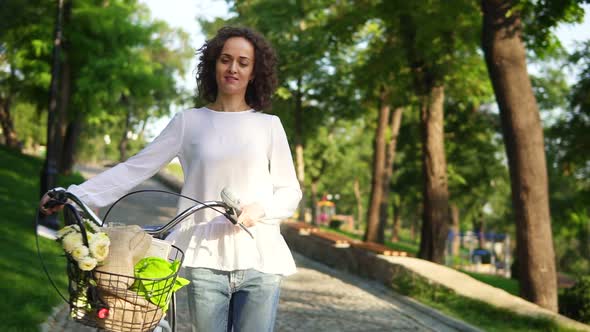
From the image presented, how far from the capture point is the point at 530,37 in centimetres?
1453

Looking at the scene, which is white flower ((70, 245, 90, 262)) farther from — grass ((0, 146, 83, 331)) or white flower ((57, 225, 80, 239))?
grass ((0, 146, 83, 331))

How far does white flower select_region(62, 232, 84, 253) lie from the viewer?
9.08 feet

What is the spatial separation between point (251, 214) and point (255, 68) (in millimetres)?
731

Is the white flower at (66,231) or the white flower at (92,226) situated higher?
the white flower at (92,226)

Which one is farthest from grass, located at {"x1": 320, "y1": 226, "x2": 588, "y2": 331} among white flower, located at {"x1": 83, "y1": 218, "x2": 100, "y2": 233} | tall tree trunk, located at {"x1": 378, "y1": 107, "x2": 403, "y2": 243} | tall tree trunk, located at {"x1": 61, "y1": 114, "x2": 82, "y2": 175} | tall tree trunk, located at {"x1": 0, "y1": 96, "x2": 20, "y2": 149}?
tall tree trunk, located at {"x1": 0, "y1": 96, "x2": 20, "y2": 149}

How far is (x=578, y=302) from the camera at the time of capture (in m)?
12.0

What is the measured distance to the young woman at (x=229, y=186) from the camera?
11.1ft

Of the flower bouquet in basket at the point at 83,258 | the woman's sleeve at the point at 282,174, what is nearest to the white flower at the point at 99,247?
the flower bouquet in basket at the point at 83,258

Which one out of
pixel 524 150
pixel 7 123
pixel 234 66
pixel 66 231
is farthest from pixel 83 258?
pixel 7 123

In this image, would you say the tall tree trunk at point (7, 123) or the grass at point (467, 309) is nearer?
the grass at point (467, 309)

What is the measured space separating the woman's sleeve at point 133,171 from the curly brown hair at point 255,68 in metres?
0.28

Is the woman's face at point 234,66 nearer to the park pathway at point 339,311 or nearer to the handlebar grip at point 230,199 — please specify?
the handlebar grip at point 230,199

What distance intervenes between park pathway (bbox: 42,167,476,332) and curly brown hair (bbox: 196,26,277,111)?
3.56m

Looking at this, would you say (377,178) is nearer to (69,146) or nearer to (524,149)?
(524,149)
